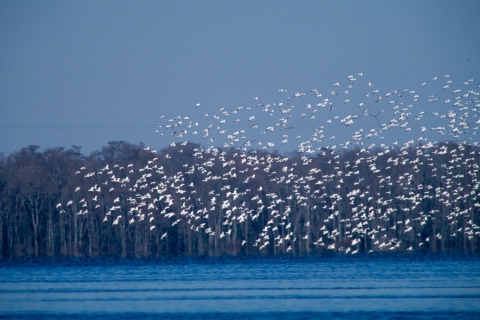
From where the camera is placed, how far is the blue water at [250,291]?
17266 mm

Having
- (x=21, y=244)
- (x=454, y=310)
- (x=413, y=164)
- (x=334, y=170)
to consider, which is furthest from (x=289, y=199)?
(x=454, y=310)

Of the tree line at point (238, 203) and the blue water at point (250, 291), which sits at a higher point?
the tree line at point (238, 203)

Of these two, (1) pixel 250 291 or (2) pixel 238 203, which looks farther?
(2) pixel 238 203

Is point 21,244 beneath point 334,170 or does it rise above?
beneath

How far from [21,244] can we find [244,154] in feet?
54.1

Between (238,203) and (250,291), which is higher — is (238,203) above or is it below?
above

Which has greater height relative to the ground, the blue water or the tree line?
the tree line

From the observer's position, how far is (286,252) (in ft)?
158

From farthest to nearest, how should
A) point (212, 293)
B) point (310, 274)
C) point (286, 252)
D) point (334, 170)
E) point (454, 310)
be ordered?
1. point (334, 170)
2. point (286, 252)
3. point (310, 274)
4. point (212, 293)
5. point (454, 310)

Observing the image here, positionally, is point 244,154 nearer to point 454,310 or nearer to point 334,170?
point 334,170

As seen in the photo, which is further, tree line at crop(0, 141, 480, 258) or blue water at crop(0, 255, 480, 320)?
tree line at crop(0, 141, 480, 258)

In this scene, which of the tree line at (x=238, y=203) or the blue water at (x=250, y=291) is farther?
the tree line at (x=238, y=203)

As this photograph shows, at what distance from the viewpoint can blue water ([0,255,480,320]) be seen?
1727 centimetres

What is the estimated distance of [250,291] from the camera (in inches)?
849
